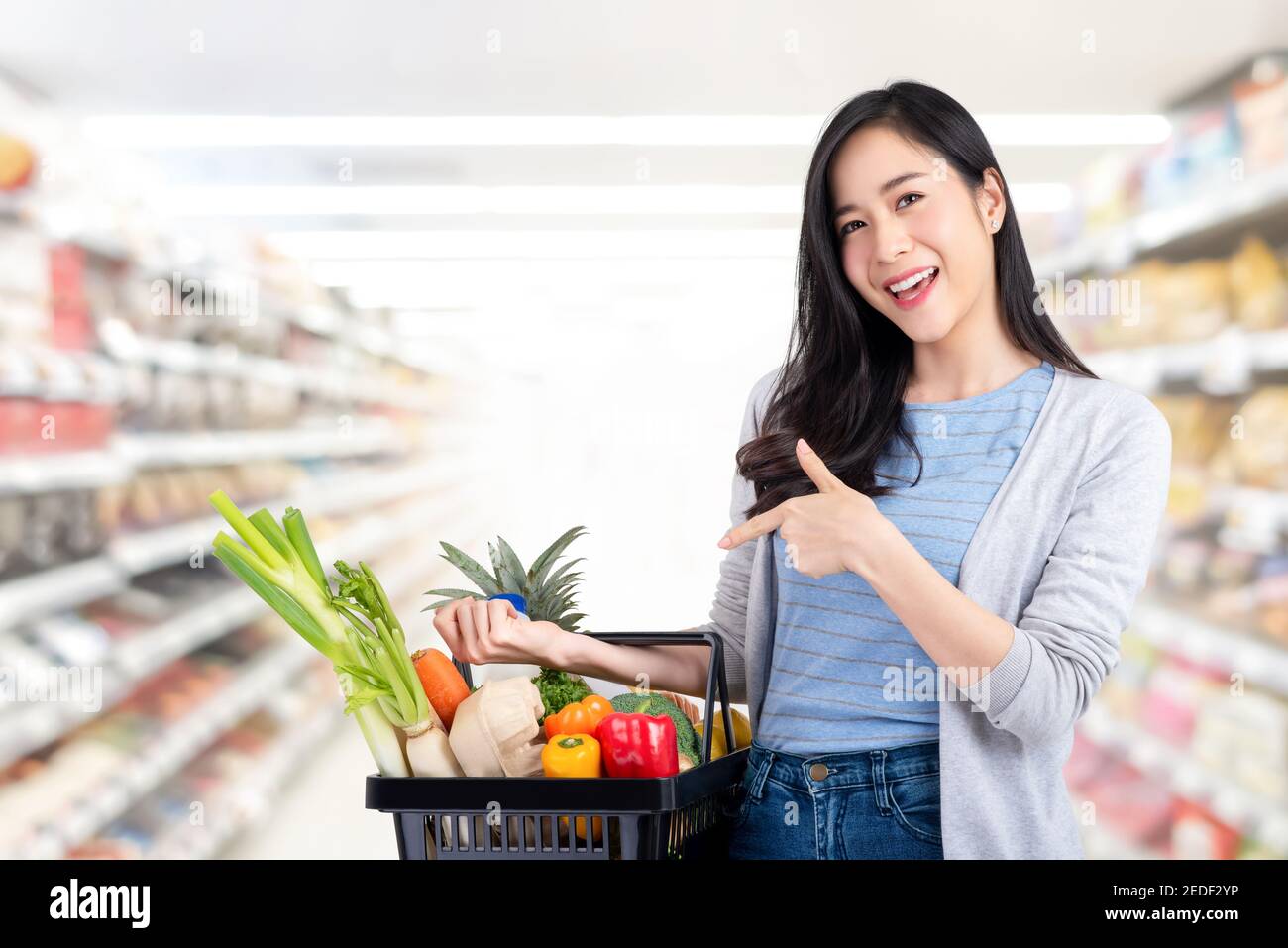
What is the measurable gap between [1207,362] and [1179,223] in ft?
1.59

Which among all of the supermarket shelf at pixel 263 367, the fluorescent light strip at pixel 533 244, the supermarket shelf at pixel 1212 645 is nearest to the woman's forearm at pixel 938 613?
the supermarket shelf at pixel 1212 645

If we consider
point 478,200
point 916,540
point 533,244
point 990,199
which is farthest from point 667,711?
point 533,244

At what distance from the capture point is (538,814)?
0.99 meters

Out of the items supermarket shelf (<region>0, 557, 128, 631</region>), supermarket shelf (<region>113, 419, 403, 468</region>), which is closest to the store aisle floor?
supermarket shelf (<region>0, 557, 128, 631</region>)

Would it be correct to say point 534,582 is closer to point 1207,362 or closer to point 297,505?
point 1207,362

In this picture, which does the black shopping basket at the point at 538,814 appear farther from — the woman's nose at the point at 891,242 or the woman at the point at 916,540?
the woman's nose at the point at 891,242

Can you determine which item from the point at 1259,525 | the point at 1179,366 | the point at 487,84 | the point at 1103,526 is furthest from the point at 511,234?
the point at 1103,526

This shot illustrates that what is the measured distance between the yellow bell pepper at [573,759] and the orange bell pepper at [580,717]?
6cm

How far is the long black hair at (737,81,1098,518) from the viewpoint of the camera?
142 centimetres

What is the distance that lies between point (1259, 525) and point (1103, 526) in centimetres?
270

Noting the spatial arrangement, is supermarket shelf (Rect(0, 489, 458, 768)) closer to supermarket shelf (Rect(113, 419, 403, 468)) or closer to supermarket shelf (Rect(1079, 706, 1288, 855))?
supermarket shelf (Rect(113, 419, 403, 468))

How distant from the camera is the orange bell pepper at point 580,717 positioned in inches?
44.4
